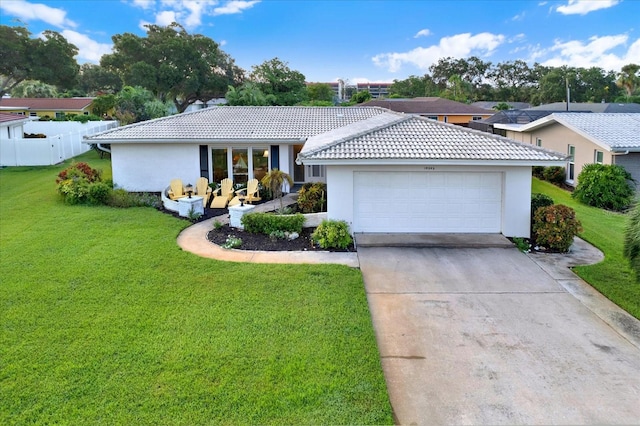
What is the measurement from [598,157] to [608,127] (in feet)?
5.65

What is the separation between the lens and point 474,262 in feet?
38.8

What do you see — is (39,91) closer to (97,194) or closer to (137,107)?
(137,107)

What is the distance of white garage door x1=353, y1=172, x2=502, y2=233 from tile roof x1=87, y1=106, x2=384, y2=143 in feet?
21.5

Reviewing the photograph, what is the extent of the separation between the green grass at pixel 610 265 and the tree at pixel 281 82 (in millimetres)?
32151

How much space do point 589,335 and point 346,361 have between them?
13.3ft

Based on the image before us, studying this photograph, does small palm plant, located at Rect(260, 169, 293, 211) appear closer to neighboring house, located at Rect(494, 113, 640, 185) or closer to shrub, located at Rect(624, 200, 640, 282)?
shrub, located at Rect(624, 200, 640, 282)

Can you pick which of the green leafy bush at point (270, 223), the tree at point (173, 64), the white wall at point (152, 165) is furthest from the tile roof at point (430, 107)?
the green leafy bush at point (270, 223)

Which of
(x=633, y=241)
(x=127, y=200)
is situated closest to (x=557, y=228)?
(x=633, y=241)

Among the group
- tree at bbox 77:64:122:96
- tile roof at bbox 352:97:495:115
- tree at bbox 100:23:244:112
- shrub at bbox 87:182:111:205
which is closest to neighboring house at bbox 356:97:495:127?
tile roof at bbox 352:97:495:115

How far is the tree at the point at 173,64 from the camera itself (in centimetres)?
5544

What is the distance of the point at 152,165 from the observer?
20234mm

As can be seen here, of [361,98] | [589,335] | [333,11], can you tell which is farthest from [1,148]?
[361,98]

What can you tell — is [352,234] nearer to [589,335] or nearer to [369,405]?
[589,335]

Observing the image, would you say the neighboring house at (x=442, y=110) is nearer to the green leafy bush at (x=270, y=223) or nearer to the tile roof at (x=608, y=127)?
the tile roof at (x=608, y=127)
